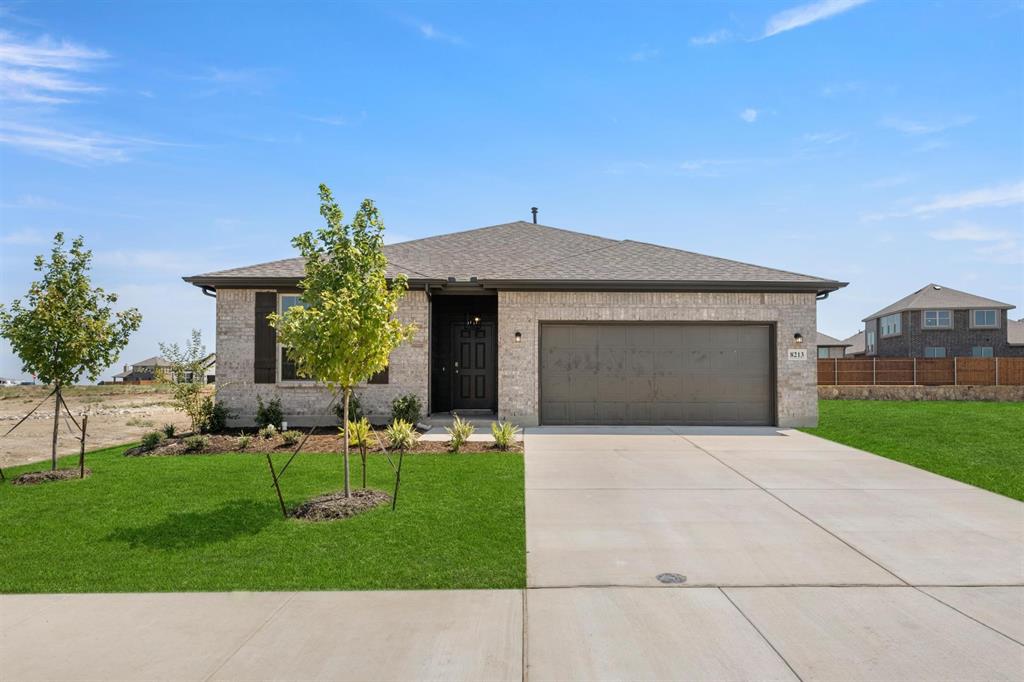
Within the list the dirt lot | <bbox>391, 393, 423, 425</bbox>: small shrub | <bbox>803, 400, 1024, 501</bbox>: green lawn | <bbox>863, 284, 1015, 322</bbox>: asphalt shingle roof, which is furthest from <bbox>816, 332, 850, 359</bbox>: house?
the dirt lot

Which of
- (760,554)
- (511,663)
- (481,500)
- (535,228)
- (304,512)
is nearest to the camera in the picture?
(511,663)

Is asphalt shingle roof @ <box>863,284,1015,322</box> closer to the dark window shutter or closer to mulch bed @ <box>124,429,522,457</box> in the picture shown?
mulch bed @ <box>124,429,522,457</box>

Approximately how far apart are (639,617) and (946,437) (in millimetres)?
11844

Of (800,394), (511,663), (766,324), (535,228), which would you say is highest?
(535,228)

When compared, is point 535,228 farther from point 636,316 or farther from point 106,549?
point 106,549

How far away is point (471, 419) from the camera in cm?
1447

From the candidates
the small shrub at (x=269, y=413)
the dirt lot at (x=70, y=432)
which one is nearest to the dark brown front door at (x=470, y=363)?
the small shrub at (x=269, y=413)

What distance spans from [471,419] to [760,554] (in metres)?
9.47

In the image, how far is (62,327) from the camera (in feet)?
30.6

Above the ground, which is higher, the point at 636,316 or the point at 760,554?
the point at 636,316

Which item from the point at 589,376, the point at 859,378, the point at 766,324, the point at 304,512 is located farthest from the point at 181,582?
the point at 859,378

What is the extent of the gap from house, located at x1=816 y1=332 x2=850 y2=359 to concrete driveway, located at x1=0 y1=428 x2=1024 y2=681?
45.5 m

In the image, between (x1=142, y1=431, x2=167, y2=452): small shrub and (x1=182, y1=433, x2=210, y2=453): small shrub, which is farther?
(x1=142, y1=431, x2=167, y2=452): small shrub

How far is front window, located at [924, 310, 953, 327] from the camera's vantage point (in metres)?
38.4
